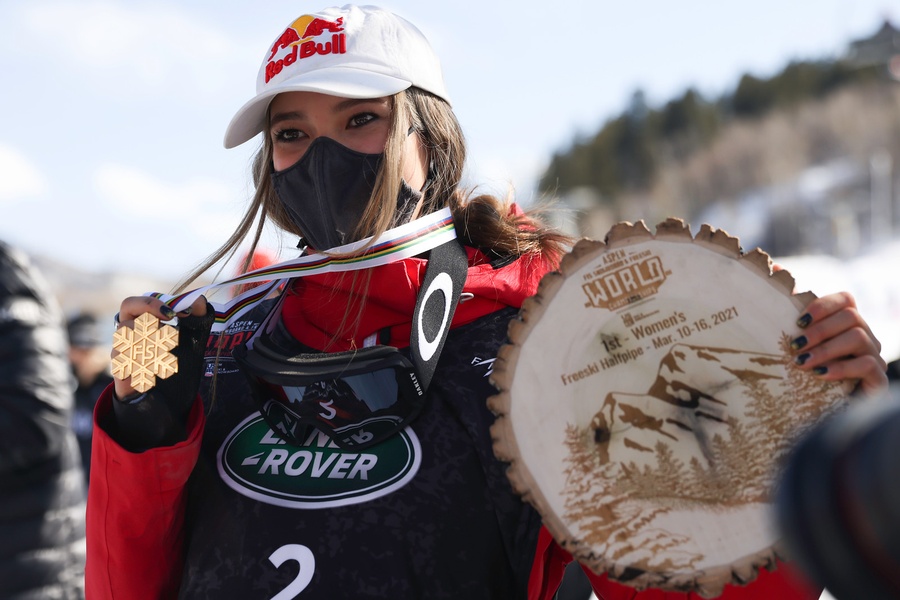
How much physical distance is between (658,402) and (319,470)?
24.8 inches

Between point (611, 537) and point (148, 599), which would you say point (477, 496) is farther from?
point (148, 599)

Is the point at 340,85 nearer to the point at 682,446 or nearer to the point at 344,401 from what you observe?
the point at 344,401

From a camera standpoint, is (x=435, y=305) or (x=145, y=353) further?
(x=435, y=305)

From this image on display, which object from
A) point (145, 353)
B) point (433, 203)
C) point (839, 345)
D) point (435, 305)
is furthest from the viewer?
point (433, 203)

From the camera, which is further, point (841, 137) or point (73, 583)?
point (841, 137)

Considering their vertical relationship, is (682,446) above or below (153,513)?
below

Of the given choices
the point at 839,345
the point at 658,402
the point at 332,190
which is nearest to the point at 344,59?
the point at 332,190

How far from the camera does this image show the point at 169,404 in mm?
1655

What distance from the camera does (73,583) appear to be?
2885 mm

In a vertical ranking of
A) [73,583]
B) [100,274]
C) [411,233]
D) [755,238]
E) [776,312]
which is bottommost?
[755,238]

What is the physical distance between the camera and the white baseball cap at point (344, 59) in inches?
71.4

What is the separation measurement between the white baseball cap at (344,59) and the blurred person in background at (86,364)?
187 inches

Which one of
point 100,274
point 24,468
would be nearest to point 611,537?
point 24,468

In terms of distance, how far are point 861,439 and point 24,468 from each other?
2.70 metres
